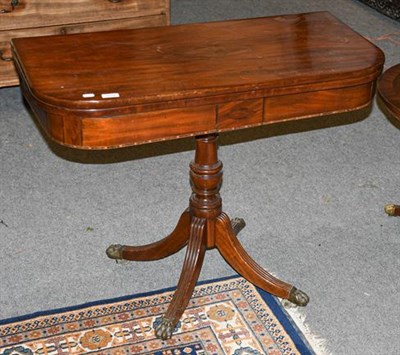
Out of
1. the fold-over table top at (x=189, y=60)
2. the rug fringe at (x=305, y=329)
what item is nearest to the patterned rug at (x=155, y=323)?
the rug fringe at (x=305, y=329)

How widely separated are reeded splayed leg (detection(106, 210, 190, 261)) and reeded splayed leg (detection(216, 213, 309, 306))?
0.40 ft

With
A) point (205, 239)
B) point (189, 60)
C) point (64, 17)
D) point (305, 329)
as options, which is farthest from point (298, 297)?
point (64, 17)

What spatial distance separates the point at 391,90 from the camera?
6.86ft

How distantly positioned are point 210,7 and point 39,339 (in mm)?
2908

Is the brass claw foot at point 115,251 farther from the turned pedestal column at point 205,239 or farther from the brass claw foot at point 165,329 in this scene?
the brass claw foot at point 165,329

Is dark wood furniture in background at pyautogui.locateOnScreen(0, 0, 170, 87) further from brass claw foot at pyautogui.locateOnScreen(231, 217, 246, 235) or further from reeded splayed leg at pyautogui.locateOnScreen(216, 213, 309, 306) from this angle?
reeded splayed leg at pyautogui.locateOnScreen(216, 213, 309, 306)

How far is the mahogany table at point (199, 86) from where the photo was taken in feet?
5.98

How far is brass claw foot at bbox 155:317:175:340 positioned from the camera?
87.5 inches

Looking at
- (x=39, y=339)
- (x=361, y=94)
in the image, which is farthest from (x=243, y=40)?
(x=39, y=339)

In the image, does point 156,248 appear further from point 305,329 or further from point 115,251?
point 305,329

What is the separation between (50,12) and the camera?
330 cm

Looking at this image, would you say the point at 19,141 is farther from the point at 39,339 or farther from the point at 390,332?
the point at 390,332

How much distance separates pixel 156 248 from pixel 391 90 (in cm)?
88

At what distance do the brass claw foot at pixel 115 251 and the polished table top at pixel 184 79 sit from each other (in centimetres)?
71
